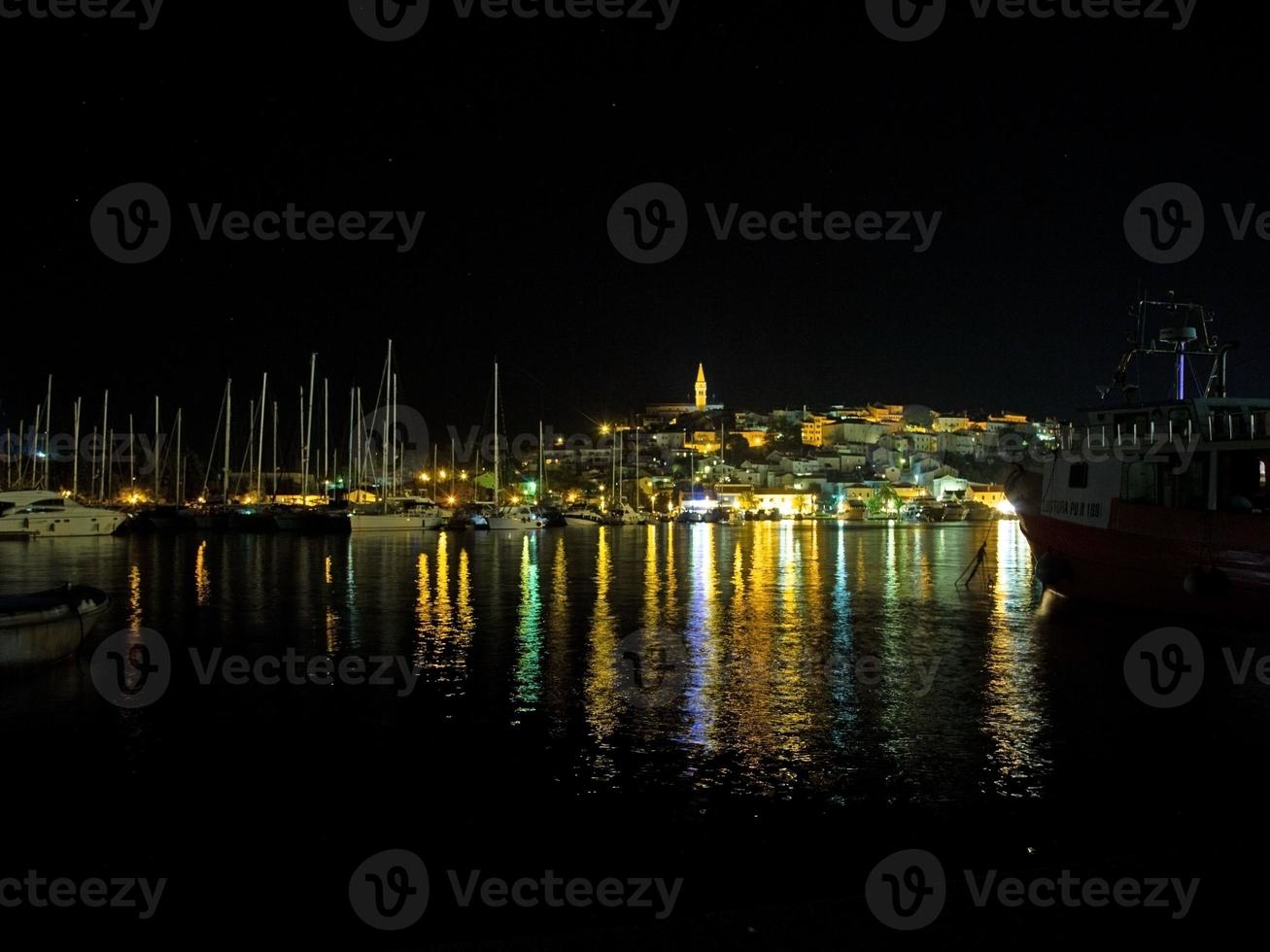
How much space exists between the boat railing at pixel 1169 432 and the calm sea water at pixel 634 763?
16.5ft

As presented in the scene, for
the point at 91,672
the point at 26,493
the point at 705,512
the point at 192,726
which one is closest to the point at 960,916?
the point at 192,726

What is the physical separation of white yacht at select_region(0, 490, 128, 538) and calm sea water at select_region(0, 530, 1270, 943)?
4565 cm

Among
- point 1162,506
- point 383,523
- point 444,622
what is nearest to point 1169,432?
point 1162,506

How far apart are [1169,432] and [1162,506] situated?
92.7 inches

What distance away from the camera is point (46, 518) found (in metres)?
61.1

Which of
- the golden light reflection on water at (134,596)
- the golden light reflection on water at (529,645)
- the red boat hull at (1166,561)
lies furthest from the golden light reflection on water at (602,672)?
the red boat hull at (1166,561)

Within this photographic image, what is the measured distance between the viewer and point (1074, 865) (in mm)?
5496

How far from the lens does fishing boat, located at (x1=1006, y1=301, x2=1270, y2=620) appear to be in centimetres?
2086

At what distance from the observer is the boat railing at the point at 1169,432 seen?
22859mm

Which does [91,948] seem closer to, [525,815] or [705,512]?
[525,815]

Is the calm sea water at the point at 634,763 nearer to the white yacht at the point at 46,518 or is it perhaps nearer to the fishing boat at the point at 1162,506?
the fishing boat at the point at 1162,506

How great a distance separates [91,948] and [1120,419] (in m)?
27.5

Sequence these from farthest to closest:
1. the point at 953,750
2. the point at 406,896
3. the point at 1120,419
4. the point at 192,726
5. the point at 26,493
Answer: the point at 26,493 < the point at 1120,419 < the point at 192,726 < the point at 953,750 < the point at 406,896

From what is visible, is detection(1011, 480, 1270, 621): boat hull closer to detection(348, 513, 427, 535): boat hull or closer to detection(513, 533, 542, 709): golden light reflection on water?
detection(513, 533, 542, 709): golden light reflection on water
